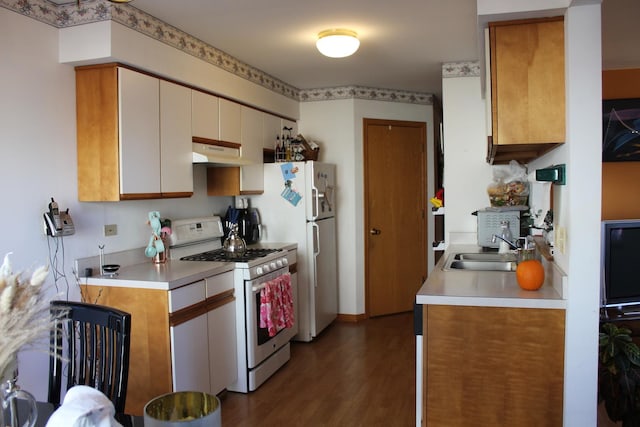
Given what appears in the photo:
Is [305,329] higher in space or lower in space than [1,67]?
lower

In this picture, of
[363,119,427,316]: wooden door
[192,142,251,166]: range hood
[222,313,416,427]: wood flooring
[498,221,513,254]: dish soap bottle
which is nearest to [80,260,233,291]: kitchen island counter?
[192,142,251,166]: range hood

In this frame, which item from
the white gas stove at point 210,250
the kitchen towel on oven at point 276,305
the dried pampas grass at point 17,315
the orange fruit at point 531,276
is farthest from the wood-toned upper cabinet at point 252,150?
the dried pampas grass at point 17,315

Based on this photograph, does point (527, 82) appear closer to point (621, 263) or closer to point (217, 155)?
point (621, 263)

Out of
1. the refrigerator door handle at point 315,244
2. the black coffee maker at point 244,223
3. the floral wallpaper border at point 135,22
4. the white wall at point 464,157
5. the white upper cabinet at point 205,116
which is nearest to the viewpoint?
the floral wallpaper border at point 135,22

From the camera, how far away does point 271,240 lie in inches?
173

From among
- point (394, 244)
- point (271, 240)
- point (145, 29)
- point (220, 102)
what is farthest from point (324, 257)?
point (145, 29)

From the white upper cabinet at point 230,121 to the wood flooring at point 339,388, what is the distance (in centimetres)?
182

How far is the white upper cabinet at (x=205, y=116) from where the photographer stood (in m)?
3.37

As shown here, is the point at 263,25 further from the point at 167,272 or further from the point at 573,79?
the point at 573,79

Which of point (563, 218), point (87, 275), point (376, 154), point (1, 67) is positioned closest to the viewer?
point (563, 218)

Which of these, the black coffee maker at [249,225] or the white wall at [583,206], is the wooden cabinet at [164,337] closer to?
the black coffee maker at [249,225]

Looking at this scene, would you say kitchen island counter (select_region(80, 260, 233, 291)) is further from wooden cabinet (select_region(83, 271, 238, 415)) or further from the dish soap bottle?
the dish soap bottle

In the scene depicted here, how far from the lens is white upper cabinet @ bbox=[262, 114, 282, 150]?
438 centimetres

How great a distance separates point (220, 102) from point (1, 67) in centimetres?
151
